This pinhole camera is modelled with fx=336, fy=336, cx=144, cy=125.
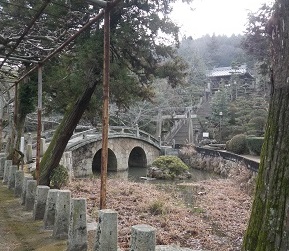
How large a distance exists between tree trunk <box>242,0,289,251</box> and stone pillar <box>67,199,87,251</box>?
1.73 meters

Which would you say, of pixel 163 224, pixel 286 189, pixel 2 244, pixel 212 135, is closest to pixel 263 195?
pixel 286 189

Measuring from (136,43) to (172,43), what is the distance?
1.41 meters

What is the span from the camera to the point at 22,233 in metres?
4.69

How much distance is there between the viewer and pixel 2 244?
4250 millimetres

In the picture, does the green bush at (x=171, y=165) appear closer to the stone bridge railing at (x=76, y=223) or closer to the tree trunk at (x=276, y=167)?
the stone bridge railing at (x=76, y=223)

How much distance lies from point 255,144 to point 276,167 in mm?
19836

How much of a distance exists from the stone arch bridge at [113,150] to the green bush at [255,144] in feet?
27.4

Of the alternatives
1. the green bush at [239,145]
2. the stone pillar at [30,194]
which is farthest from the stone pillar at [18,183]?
the green bush at [239,145]

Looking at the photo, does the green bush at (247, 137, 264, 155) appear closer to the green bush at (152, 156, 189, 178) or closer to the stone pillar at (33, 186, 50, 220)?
the green bush at (152, 156, 189, 178)

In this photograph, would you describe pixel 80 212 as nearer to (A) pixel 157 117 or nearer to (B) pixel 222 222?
(B) pixel 222 222

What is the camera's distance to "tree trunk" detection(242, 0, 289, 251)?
2.64 metres

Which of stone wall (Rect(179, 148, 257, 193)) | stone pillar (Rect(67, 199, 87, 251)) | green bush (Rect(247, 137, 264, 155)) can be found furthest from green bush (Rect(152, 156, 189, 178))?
stone pillar (Rect(67, 199, 87, 251))

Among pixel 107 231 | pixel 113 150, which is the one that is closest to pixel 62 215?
pixel 107 231

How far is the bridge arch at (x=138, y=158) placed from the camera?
27972 mm
